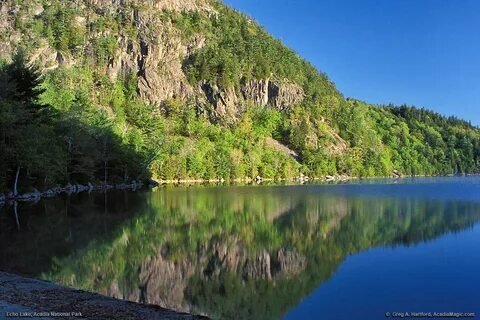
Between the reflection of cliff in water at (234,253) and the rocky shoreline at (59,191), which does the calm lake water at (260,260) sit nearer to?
the reflection of cliff in water at (234,253)

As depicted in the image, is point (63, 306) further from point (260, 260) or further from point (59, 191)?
point (59, 191)

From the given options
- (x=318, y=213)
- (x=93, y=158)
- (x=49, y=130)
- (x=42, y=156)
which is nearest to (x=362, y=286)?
(x=318, y=213)

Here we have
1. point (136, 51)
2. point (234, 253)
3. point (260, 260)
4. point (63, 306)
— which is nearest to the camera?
point (63, 306)

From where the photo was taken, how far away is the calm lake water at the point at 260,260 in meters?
18.0

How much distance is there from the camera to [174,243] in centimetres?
3006

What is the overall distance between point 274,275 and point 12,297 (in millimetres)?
11656

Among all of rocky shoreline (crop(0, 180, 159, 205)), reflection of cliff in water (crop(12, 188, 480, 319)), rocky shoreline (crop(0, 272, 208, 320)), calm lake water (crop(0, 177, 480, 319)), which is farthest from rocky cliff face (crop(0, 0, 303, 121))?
rocky shoreline (crop(0, 272, 208, 320))

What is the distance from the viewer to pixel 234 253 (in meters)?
27.4

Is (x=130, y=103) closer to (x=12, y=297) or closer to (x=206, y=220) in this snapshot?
(x=206, y=220)

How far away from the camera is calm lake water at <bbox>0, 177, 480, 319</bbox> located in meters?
18.0

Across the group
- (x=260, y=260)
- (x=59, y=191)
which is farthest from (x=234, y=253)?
(x=59, y=191)

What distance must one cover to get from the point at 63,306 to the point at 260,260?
1324 centimetres

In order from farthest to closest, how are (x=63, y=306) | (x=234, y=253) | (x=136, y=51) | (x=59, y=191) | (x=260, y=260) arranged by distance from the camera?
1. (x=136, y=51)
2. (x=59, y=191)
3. (x=234, y=253)
4. (x=260, y=260)
5. (x=63, y=306)

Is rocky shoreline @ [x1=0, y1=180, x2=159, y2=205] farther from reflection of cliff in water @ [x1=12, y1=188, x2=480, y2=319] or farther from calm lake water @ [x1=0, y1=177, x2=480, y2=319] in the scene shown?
reflection of cliff in water @ [x1=12, y1=188, x2=480, y2=319]
